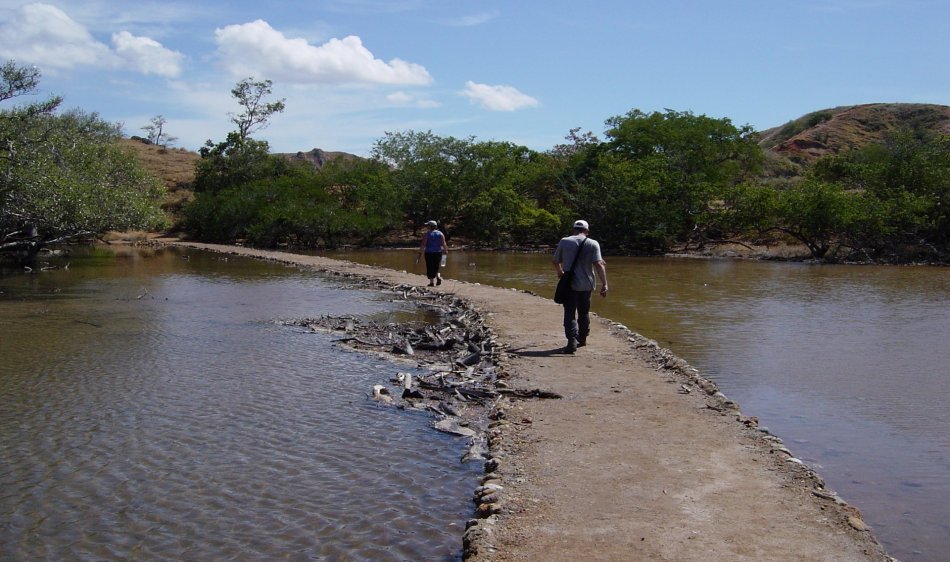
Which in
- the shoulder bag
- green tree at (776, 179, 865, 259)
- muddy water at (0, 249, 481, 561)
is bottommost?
muddy water at (0, 249, 481, 561)

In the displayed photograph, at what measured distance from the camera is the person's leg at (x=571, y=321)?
1070 centimetres

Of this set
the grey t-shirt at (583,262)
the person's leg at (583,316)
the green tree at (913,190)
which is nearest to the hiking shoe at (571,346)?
the person's leg at (583,316)

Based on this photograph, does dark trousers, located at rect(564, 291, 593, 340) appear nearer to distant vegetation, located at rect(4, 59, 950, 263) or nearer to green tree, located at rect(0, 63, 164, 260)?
green tree, located at rect(0, 63, 164, 260)

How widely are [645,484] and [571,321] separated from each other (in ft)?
16.6

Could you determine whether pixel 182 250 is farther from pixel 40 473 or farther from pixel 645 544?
pixel 645 544

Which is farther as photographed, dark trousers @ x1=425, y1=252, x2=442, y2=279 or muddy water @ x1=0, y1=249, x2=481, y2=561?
dark trousers @ x1=425, y1=252, x2=442, y2=279

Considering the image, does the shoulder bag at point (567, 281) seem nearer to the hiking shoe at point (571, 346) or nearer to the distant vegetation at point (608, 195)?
the hiking shoe at point (571, 346)

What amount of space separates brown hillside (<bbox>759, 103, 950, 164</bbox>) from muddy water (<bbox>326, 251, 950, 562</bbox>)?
5204 cm

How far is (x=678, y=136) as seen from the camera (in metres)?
44.1

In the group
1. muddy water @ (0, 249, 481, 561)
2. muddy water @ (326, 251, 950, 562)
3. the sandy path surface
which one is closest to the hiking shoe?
the sandy path surface

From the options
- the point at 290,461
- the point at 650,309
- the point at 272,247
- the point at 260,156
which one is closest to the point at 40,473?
the point at 290,461

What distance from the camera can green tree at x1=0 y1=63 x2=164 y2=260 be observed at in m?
19.6

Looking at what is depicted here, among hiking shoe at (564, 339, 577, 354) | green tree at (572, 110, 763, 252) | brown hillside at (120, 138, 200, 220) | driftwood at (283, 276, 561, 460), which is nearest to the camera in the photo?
driftwood at (283, 276, 561, 460)

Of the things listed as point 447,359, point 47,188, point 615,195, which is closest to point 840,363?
point 447,359
